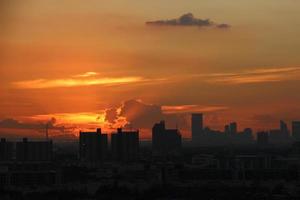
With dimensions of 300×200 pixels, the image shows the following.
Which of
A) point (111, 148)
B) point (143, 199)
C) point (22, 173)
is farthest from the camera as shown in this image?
point (111, 148)

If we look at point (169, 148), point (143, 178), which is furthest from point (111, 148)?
point (143, 178)

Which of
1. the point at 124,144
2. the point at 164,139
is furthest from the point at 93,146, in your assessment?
the point at 164,139

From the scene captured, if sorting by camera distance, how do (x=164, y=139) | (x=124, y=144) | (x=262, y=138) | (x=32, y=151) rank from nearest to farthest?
(x=32, y=151) < (x=124, y=144) < (x=164, y=139) < (x=262, y=138)

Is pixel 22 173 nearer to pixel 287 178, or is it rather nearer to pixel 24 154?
pixel 287 178

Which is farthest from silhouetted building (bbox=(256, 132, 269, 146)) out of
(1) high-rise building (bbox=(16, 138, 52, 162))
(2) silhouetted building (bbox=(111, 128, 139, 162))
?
(1) high-rise building (bbox=(16, 138, 52, 162))

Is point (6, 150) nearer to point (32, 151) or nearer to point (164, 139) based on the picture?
point (32, 151)

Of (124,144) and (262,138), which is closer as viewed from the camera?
(124,144)
